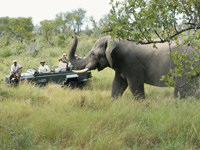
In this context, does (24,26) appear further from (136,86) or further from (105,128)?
(105,128)

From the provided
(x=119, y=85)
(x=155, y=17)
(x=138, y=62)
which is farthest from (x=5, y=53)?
(x=155, y=17)

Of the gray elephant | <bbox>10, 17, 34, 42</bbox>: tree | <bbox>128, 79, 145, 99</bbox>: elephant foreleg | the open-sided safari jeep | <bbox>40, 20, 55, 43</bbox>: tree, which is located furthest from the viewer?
<bbox>40, 20, 55, 43</bbox>: tree

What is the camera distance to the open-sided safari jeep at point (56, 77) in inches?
356

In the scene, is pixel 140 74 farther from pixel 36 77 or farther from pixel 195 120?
pixel 36 77

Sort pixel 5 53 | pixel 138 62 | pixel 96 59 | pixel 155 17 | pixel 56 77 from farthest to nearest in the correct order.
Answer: pixel 5 53 < pixel 56 77 < pixel 96 59 < pixel 138 62 < pixel 155 17

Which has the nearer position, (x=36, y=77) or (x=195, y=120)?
(x=195, y=120)

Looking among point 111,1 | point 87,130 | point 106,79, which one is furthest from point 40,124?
point 106,79

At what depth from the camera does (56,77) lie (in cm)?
954

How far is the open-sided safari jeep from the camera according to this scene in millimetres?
9031

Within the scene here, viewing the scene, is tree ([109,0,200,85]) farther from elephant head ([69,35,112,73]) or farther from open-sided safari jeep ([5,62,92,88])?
open-sided safari jeep ([5,62,92,88])

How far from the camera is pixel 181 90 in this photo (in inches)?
239

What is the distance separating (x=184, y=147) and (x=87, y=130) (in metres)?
1.61

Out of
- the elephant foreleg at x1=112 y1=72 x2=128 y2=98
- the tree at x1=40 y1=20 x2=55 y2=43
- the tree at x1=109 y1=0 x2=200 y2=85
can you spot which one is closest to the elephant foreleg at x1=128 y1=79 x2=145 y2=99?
the elephant foreleg at x1=112 y1=72 x2=128 y2=98

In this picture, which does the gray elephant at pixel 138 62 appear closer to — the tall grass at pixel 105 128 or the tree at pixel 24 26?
the tall grass at pixel 105 128
